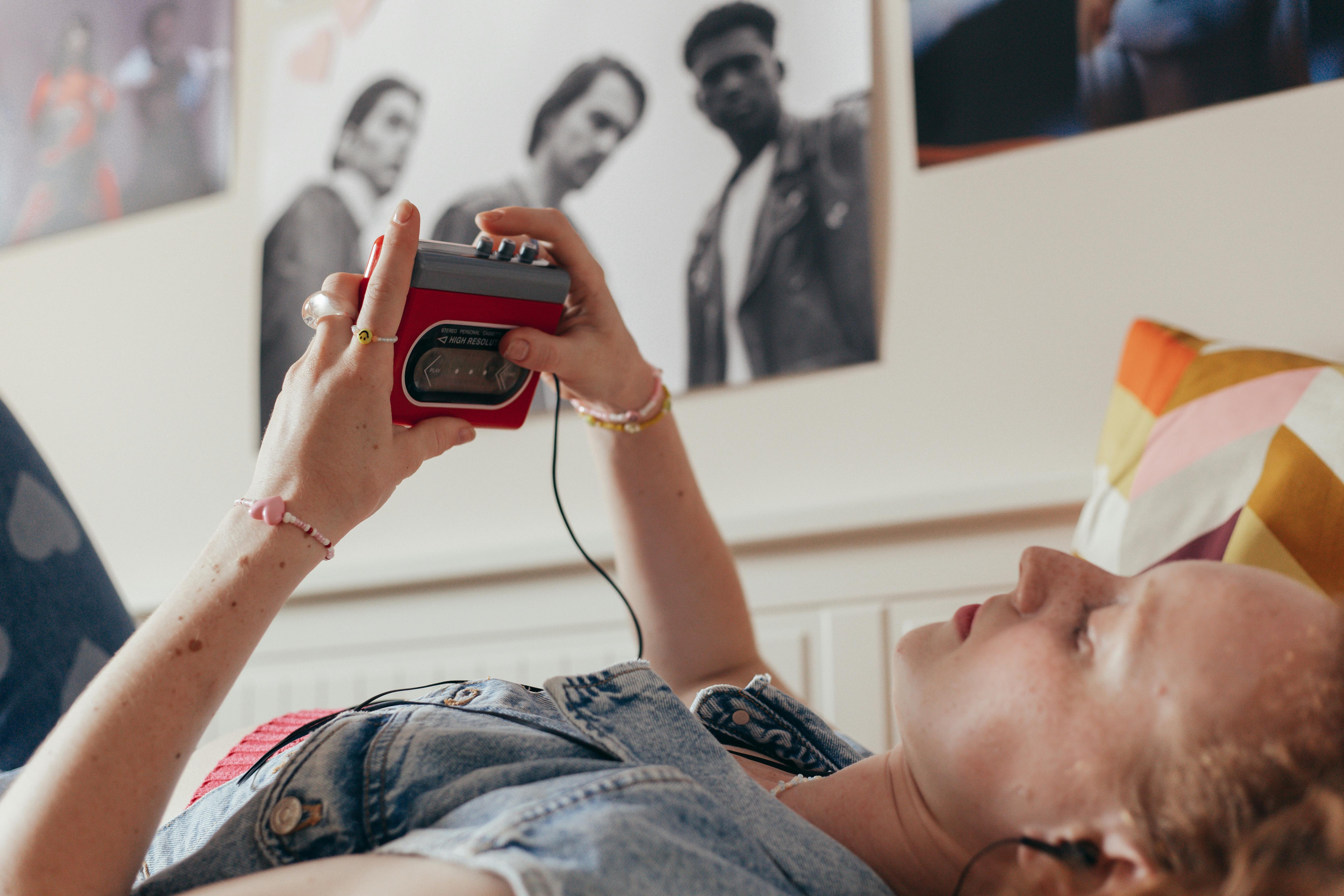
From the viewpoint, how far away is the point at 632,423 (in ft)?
3.12

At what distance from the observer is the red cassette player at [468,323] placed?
0.71 m

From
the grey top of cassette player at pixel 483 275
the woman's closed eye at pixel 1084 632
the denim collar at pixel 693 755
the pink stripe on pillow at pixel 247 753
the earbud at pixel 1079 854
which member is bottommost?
the pink stripe on pillow at pixel 247 753

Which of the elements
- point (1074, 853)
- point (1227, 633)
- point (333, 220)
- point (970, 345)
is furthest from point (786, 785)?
point (333, 220)

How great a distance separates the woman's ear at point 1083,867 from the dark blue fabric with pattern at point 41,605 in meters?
0.85

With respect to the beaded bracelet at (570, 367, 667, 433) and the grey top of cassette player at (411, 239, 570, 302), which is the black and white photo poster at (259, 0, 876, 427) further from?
the grey top of cassette player at (411, 239, 570, 302)

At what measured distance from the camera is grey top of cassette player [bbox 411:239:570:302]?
0.71 meters

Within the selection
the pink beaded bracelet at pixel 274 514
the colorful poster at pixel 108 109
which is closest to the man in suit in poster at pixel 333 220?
the colorful poster at pixel 108 109

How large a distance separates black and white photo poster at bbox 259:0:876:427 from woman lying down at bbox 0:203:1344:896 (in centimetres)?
68

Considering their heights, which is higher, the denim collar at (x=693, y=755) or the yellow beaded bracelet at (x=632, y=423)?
the yellow beaded bracelet at (x=632, y=423)

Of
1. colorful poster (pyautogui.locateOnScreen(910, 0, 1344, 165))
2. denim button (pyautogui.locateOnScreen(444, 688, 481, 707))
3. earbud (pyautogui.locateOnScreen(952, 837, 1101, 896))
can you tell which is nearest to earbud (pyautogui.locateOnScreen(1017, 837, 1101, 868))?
earbud (pyautogui.locateOnScreen(952, 837, 1101, 896))

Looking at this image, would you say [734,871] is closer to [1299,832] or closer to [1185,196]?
[1299,832]

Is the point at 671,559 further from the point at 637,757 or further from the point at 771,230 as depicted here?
the point at 771,230

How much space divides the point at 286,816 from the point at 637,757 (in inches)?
8.3

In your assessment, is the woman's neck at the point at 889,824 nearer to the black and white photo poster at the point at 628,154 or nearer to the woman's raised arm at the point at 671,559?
the woman's raised arm at the point at 671,559
